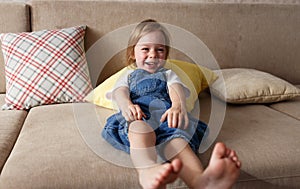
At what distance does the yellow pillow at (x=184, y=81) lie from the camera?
1.69 meters

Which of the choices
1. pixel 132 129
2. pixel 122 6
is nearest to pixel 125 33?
pixel 122 6

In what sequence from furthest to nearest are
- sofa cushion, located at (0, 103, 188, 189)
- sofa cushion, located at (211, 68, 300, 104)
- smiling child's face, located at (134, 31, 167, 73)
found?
1. sofa cushion, located at (211, 68, 300, 104)
2. smiling child's face, located at (134, 31, 167, 73)
3. sofa cushion, located at (0, 103, 188, 189)

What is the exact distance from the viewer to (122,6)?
6.80ft

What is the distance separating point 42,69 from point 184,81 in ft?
2.02

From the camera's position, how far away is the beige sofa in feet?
3.94

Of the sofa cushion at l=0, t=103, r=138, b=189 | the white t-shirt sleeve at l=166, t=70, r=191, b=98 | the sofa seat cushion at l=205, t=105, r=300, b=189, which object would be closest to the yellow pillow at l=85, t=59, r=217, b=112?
the white t-shirt sleeve at l=166, t=70, r=191, b=98

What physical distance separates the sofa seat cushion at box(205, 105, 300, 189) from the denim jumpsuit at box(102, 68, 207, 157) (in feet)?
0.43

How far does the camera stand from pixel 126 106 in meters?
1.41

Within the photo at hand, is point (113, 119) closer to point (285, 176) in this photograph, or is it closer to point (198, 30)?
point (285, 176)

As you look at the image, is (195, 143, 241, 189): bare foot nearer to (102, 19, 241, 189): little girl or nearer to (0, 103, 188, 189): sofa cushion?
(102, 19, 241, 189): little girl

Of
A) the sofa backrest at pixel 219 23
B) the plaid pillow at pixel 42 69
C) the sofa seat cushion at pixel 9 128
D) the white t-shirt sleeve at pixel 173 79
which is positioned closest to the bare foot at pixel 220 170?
the white t-shirt sleeve at pixel 173 79

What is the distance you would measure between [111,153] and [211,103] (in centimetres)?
Answer: 68

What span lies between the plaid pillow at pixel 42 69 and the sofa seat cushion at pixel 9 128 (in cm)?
9

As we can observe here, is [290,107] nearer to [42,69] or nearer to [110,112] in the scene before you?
[110,112]
